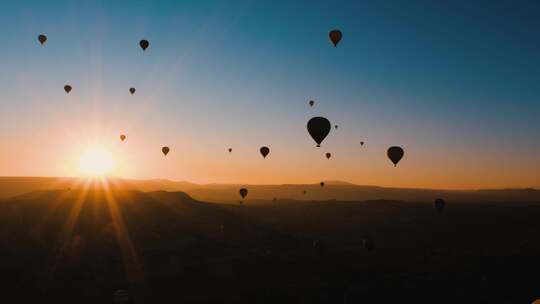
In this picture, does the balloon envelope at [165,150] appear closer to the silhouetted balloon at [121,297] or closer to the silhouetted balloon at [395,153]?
the silhouetted balloon at [395,153]

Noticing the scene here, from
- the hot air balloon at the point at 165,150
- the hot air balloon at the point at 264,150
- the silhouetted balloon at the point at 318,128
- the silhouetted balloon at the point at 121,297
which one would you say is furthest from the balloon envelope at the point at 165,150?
the silhouetted balloon at the point at 121,297

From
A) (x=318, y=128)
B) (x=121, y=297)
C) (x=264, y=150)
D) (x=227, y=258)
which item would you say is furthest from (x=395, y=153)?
(x=121, y=297)

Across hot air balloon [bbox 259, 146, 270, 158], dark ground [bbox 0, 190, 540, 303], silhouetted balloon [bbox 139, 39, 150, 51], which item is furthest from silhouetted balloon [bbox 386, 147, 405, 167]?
silhouetted balloon [bbox 139, 39, 150, 51]

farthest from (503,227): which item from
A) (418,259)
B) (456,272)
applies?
(456,272)

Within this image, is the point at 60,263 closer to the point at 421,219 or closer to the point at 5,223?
the point at 5,223

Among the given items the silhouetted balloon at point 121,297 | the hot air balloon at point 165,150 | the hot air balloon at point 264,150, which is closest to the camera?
the silhouetted balloon at point 121,297

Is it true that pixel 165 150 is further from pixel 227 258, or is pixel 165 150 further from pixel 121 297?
pixel 121 297

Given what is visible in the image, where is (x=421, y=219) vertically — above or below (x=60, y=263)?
above

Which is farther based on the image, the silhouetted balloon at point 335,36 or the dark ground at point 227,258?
the silhouetted balloon at point 335,36
